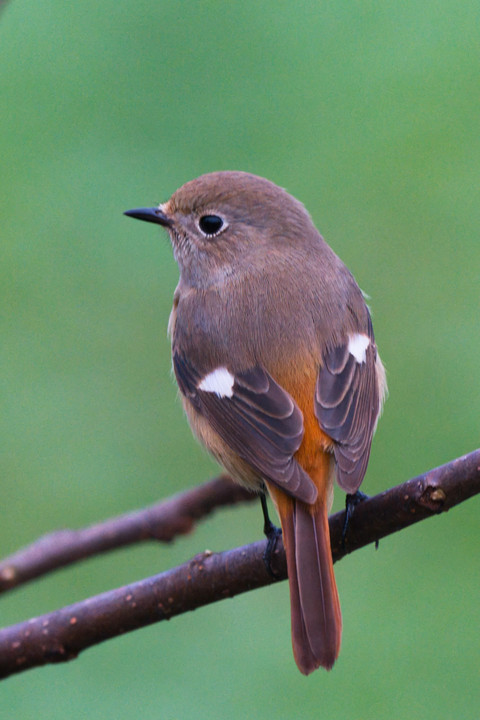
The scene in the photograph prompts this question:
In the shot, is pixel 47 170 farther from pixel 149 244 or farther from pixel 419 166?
pixel 419 166

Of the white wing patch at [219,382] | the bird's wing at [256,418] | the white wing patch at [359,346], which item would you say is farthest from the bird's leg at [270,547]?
the white wing patch at [359,346]

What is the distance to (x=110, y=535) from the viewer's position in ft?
11.5

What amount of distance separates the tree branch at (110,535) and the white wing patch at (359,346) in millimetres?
679

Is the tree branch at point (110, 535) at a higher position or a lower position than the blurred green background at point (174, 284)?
lower

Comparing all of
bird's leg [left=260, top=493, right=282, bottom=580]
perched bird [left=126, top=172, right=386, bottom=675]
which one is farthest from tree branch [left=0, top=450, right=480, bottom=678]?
perched bird [left=126, top=172, right=386, bottom=675]

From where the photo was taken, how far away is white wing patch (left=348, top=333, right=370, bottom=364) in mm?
3646

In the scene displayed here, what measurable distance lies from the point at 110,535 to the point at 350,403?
930 mm

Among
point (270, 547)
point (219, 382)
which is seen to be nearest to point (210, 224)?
point (219, 382)

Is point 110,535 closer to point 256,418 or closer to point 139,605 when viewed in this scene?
point 139,605

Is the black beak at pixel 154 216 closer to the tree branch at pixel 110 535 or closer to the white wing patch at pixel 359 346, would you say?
the white wing patch at pixel 359 346

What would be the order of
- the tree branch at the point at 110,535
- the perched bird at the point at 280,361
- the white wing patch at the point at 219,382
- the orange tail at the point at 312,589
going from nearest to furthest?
the orange tail at the point at 312,589
the perched bird at the point at 280,361
the tree branch at the point at 110,535
the white wing patch at the point at 219,382

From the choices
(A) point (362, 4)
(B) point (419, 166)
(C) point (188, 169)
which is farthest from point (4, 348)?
(A) point (362, 4)

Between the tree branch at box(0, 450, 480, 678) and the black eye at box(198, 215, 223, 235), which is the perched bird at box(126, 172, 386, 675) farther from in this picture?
the tree branch at box(0, 450, 480, 678)

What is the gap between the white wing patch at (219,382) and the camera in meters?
3.57
